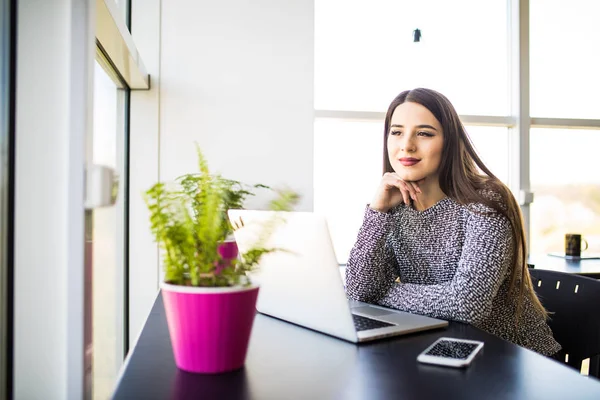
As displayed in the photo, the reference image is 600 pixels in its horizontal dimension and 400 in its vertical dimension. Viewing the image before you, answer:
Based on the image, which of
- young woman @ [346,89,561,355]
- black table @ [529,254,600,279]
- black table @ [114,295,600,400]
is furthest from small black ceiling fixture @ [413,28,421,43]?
black table @ [114,295,600,400]

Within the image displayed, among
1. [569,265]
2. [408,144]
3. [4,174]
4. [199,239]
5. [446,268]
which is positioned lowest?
[569,265]

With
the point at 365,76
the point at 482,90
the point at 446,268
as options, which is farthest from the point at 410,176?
the point at 482,90

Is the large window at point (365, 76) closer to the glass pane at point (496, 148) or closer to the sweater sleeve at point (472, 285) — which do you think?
the glass pane at point (496, 148)

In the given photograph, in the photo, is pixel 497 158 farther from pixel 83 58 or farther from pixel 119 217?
pixel 83 58

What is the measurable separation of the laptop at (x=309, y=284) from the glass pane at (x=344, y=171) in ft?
6.84

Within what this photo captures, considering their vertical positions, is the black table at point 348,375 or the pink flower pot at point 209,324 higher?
the pink flower pot at point 209,324

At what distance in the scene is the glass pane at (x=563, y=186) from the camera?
12.2 ft

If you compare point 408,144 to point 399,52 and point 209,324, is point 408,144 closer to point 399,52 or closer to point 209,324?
point 209,324

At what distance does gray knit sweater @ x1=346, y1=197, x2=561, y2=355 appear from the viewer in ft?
4.60

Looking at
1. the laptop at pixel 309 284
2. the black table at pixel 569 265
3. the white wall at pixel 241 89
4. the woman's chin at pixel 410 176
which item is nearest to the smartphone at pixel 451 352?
the laptop at pixel 309 284

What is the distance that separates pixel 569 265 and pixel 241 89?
1973 mm

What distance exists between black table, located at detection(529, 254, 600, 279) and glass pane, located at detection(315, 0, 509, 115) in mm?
1086

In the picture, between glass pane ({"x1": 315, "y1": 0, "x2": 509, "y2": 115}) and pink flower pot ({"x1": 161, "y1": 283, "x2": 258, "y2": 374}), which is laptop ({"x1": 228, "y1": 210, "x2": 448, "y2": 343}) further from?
glass pane ({"x1": 315, "y1": 0, "x2": 509, "y2": 115})

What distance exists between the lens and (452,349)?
102cm
